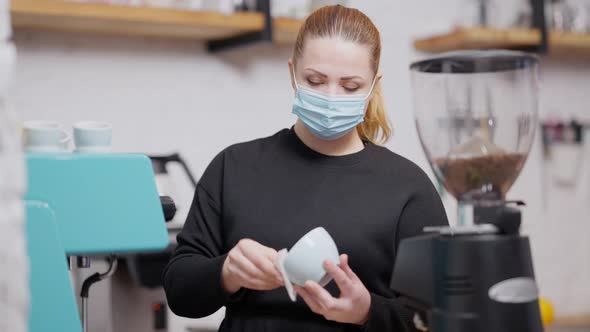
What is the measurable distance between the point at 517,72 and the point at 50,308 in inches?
26.7

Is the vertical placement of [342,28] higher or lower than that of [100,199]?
higher

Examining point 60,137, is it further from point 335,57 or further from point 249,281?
point 335,57

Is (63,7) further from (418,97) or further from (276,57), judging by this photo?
(418,97)

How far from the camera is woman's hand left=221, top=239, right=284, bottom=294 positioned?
1.12 metres

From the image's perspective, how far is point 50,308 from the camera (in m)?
0.90

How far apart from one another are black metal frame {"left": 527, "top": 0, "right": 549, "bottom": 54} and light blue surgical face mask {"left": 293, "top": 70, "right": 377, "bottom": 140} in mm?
2334

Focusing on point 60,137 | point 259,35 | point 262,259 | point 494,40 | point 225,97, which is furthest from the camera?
point 494,40

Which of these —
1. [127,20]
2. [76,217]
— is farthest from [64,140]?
[127,20]

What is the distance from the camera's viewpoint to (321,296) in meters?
1.08

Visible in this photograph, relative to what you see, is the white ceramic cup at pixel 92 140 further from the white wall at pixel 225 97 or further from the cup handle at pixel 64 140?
the white wall at pixel 225 97

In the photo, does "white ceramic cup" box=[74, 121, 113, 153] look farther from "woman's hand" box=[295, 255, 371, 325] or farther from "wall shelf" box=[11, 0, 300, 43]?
"wall shelf" box=[11, 0, 300, 43]

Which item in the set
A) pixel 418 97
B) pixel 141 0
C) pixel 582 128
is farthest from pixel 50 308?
pixel 582 128

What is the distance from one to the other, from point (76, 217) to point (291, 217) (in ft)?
1.42

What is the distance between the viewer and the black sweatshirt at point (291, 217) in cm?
127
